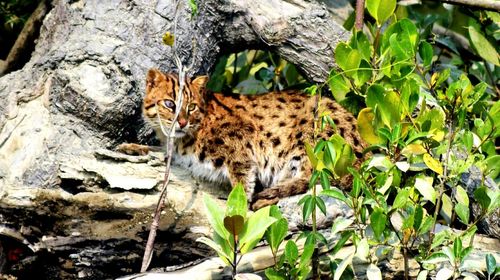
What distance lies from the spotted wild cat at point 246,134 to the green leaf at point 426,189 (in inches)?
58.8

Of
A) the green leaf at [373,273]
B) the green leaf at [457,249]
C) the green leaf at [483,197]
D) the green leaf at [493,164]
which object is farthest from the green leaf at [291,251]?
the green leaf at [493,164]

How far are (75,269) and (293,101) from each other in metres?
2.08

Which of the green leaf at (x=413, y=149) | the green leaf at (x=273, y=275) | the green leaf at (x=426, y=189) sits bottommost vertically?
the green leaf at (x=273, y=275)

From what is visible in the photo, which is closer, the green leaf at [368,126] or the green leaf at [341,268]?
the green leaf at [341,268]

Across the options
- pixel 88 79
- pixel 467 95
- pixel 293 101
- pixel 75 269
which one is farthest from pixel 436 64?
pixel 75 269

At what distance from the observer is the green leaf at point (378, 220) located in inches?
183

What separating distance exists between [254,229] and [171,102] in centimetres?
210

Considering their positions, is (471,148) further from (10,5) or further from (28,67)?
(10,5)

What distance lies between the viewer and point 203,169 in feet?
20.8

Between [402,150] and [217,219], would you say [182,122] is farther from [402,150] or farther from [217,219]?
[402,150]

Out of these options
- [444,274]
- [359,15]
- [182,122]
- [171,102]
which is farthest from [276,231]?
Answer: [171,102]

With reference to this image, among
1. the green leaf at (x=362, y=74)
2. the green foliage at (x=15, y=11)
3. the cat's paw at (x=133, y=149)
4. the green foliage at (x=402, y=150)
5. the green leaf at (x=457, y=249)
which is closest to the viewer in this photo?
the green leaf at (x=457, y=249)

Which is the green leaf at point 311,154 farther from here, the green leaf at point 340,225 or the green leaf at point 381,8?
the green leaf at point 381,8

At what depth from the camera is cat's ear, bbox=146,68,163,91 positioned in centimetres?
609
